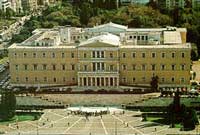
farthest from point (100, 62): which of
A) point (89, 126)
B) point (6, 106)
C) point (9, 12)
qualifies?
point (9, 12)

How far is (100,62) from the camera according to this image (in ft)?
247

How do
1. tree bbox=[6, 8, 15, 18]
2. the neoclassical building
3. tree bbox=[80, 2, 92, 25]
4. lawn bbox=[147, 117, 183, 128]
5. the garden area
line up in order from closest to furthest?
lawn bbox=[147, 117, 183, 128] < the garden area < the neoclassical building < tree bbox=[80, 2, 92, 25] < tree bbox=[6, 8, 15, 18]

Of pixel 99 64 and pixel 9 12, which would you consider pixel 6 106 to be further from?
pixel 9 12

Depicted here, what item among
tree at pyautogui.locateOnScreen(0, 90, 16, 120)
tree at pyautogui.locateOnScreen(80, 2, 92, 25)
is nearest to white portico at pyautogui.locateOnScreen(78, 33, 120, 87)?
tree at pyautogui.locateOnScreen(0, 90, 16, 120)

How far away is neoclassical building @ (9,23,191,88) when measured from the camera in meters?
75.0

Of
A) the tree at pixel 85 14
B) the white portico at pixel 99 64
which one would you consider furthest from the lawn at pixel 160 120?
the tree at pixel 85 14

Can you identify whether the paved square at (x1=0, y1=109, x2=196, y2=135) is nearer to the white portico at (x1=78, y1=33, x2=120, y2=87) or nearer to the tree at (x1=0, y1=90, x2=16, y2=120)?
the tree at (x1=0, y1=90, x2=16, y2=120)

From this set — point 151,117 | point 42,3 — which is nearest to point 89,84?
point 151,117

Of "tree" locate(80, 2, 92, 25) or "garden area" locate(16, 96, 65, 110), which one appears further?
"tree" locate(80, 2, 92, 25)

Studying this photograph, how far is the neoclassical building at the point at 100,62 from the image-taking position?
75000 mm

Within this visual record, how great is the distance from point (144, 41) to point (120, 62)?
633cm

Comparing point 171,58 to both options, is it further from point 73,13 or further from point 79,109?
point 73,13

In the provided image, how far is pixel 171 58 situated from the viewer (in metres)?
74.9

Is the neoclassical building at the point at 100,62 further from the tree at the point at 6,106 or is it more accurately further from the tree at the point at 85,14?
the tree at the point at 85,14
